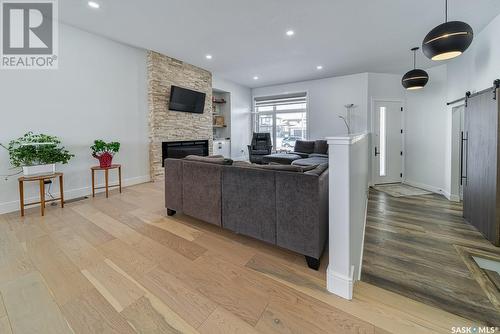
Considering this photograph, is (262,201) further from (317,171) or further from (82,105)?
(82,105)

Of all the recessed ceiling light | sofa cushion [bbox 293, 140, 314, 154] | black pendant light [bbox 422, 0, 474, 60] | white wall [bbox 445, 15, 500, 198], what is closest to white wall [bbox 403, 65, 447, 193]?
white wall [bbox 445, 15, 500, 198]

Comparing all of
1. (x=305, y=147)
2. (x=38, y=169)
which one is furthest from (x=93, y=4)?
(x=305, y=147)

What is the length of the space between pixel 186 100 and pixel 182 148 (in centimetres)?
120

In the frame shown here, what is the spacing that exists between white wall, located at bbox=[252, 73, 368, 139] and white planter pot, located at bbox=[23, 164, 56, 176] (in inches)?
246

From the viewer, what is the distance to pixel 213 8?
3.04 meters

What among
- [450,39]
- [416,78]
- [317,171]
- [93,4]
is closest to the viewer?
[317,171]

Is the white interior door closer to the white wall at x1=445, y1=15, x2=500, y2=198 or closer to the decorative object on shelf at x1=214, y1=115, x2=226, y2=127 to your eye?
the white wall at x1=445, y1=15, x2=500, y2=198

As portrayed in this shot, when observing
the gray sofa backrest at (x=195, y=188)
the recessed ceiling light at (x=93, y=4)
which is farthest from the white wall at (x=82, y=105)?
the gray sofa backrest at (x=195, y=188)

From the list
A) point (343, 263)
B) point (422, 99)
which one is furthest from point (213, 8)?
point (422, 99)

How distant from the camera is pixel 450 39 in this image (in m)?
2.01

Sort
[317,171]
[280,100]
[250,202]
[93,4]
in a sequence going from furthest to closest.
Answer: [280,100]
[93,4]
[250,202]
[317,171]

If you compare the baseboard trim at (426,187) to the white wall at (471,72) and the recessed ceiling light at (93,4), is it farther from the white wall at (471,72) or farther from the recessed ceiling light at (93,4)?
the recessed ceiling light at (93,4)

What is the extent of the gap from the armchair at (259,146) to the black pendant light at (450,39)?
489 cm

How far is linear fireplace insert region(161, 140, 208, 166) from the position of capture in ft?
16.8
